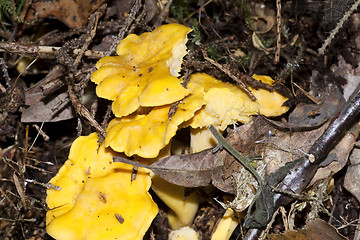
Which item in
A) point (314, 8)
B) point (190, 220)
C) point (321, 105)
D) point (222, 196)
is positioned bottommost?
point (190, 220)

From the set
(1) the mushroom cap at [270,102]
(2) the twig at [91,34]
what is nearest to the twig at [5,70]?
(2) the twig at [91,34]

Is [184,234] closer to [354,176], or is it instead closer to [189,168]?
[189,168]

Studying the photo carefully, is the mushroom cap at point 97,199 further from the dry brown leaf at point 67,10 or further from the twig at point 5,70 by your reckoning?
the dry brown leaf at point 67,10

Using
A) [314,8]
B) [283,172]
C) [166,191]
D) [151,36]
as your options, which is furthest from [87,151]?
[314,8]

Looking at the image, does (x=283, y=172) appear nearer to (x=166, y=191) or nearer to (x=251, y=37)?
(x=166, y=191)

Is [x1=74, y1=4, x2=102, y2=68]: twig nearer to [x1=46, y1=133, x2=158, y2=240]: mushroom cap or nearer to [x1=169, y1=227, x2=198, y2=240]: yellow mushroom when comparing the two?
[x1=46, y1=133, x2=158, y2=240]: mushroom cap

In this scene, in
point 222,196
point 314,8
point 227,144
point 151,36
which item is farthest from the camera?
point 314,8

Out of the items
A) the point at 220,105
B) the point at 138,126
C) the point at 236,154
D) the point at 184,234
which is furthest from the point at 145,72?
the point at 184,234
